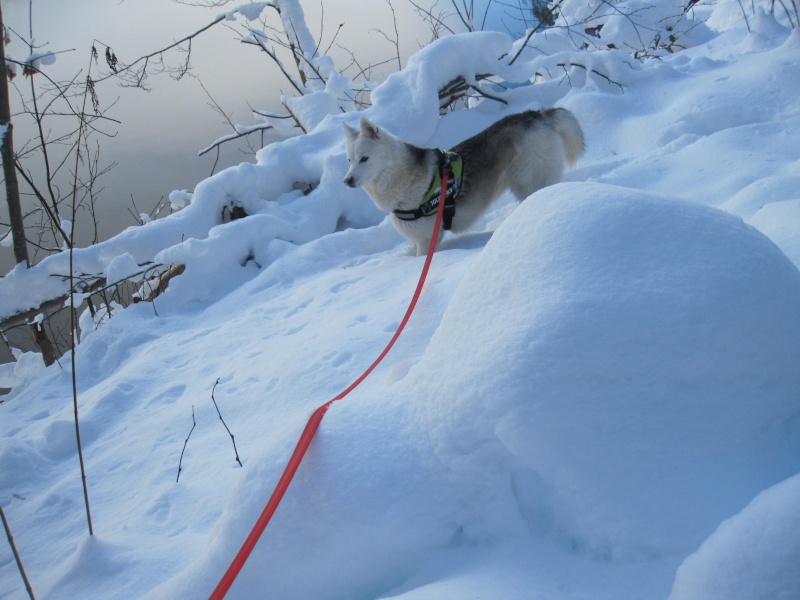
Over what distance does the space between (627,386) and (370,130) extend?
3381 mm

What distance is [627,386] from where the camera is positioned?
43.7 inches

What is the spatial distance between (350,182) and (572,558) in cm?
340

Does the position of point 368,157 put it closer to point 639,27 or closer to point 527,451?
point 527,451

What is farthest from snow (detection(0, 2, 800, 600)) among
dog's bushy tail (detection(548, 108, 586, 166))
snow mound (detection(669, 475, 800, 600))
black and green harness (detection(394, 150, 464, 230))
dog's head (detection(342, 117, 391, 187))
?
dog's bushy tail (detection(548, 108, 586, 166))

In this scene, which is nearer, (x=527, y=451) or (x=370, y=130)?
(x=527, y=451)

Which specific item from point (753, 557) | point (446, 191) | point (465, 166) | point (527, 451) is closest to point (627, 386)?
point (527, 451)

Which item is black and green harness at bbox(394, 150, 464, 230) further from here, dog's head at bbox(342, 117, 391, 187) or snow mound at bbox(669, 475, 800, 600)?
snow mound at bbox(669, 475, 800, 600)

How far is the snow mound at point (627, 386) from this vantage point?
40.8 inches

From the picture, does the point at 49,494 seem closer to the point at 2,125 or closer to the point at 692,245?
the point at 692,245

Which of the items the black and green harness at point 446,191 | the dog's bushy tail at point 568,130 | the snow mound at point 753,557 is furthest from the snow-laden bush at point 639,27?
the snow mound at point 753,557

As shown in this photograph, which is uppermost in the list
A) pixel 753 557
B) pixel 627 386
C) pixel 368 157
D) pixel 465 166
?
pixel 368 157

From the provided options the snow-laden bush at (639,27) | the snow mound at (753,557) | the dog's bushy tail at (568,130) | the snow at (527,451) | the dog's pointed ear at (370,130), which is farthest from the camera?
the snow-laden bush at (639,27)

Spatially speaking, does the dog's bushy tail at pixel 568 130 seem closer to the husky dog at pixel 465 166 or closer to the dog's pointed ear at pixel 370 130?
the husky dog at pixel 465 166

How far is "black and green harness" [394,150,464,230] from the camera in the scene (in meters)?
4.02
